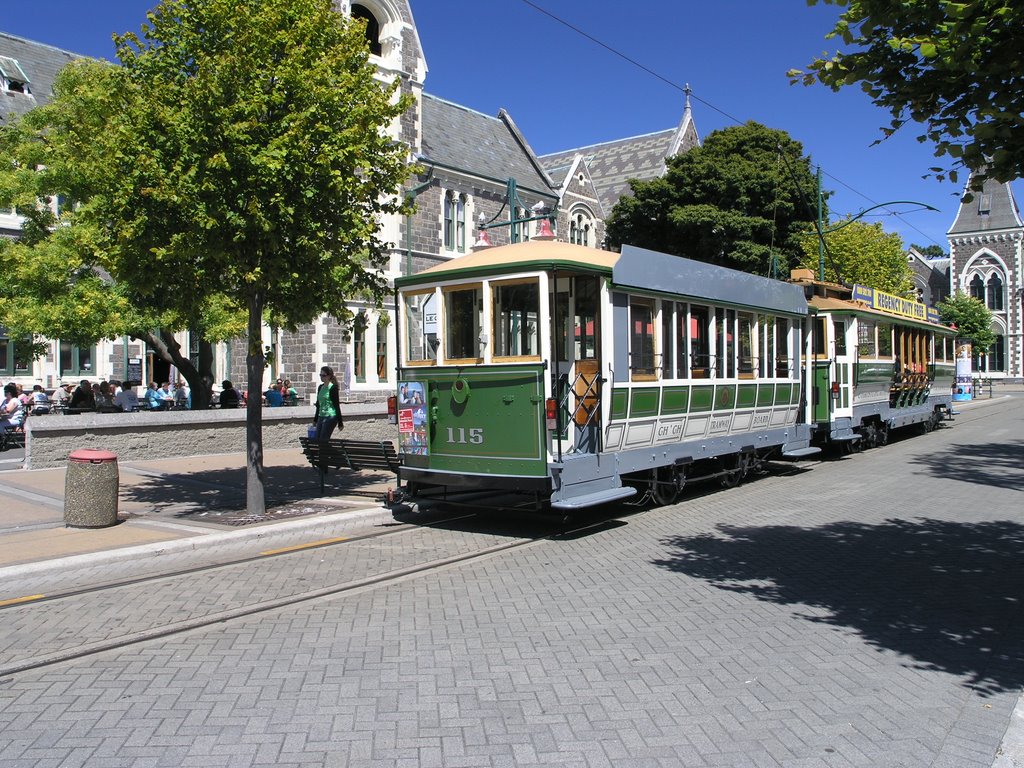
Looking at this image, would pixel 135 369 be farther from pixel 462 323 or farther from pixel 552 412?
pixel 552 412

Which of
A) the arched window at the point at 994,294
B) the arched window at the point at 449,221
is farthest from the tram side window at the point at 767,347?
the arched window at the point at 994,294

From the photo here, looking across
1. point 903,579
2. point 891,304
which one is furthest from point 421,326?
point 891,304

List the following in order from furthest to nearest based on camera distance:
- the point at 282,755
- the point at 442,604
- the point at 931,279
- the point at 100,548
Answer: the point at 931,279 → the point at 100,548 → the point at 442,604 → the point at 282,755

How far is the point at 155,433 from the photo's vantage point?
1616 cm

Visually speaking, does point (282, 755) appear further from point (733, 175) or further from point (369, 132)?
point (733, 175)

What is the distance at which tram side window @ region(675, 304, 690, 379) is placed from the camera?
1105 cm

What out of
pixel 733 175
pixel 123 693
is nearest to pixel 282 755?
pixel 123 693

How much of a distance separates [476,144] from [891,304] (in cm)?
2267

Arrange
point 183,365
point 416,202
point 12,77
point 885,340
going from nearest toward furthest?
1. point 885,340
2. point 183,365
3. point 416,202
4. point 12,77

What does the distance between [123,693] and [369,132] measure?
24.3 feet

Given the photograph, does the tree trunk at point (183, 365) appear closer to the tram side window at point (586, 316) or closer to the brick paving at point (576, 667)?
the tram side window at point (586, 316)

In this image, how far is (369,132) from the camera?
33.6 feet

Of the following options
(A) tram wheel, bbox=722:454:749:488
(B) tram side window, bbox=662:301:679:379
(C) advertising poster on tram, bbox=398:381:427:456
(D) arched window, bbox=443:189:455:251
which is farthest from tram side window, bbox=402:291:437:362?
(D) arched window, bbox=443:189:455:251

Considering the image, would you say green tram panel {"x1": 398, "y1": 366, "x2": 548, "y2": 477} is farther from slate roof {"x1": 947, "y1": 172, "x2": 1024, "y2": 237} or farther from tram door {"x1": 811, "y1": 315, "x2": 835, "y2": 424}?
slate roof {"x1": 947, "y1": 172, "x2": 1024, "y2": 237}
